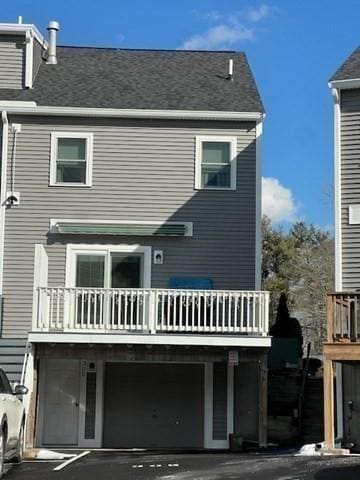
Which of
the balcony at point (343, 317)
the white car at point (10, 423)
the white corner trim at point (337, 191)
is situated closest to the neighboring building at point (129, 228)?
the white corner trim at point (337, 191)

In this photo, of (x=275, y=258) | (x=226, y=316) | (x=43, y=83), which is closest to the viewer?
(x=226, y=316)

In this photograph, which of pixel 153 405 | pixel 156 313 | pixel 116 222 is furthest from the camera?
pixel 116 222

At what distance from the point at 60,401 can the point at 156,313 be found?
3322 millimetres

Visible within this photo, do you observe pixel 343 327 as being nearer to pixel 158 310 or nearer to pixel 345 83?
pixel 158 310

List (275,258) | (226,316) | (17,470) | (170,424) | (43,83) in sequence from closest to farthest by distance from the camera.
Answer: (17,470) < (226,316) < (170,424) < (43,83) < (275,258)

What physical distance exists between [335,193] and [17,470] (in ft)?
28.5

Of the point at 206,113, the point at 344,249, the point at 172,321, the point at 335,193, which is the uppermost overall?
the point at 206,113

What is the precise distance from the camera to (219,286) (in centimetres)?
1841

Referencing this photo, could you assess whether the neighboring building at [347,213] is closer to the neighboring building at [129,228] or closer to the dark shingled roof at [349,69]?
the dark shingled roof at [349,69]

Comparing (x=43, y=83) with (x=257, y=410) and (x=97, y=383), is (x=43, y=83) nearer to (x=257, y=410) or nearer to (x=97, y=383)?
(x=97, y=383)

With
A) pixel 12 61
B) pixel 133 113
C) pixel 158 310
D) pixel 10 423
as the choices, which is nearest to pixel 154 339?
pixel 158 310

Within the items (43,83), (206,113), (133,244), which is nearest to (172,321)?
(133,244)

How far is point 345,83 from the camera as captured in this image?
56.5ft

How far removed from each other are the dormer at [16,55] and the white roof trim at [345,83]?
7183 millimetres
